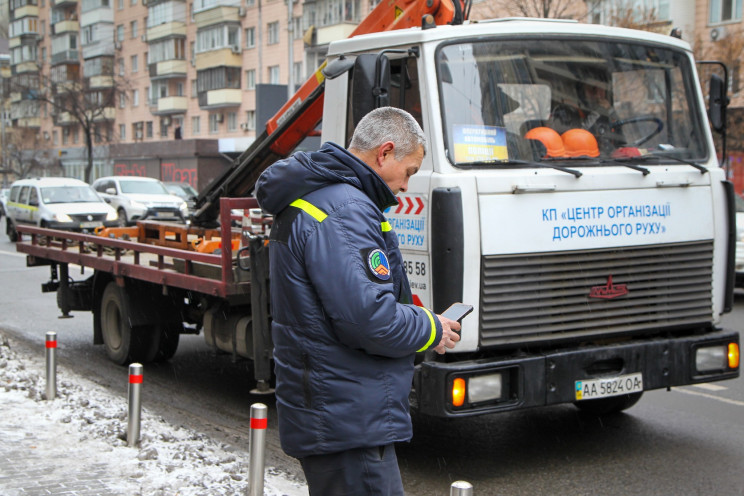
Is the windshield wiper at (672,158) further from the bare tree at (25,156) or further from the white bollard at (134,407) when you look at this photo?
the bare tree at (25,156)

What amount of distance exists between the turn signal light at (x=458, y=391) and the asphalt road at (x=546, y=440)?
2.15 ft

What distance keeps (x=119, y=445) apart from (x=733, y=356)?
157 inches

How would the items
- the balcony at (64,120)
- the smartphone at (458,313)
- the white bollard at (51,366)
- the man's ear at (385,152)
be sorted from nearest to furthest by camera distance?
the man's ear at (385,152), the smartphone at (458,313), the white bollard at (51,366), the balcony at (64,120)

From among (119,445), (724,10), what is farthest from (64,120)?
(119,445)

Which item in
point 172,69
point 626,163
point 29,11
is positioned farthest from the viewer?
point 29,11

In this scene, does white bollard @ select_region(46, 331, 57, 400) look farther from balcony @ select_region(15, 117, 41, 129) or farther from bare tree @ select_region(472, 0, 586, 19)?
balcony @ select_region(15, 117, 41, 129)

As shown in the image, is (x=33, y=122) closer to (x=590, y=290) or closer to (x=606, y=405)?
(x=606, y=405)

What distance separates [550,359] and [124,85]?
62.9 meters

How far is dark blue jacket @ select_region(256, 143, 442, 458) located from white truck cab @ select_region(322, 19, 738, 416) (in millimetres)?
2165

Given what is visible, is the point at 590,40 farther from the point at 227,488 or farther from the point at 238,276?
the point at 227,488

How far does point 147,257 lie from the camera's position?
316 inches

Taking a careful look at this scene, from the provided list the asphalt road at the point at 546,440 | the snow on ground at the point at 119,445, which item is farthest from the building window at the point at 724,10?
the snow on ground at the point at 119,445

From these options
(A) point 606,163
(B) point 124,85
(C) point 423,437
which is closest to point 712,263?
(A) point 606,163

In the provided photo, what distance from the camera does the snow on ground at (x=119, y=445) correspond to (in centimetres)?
495
